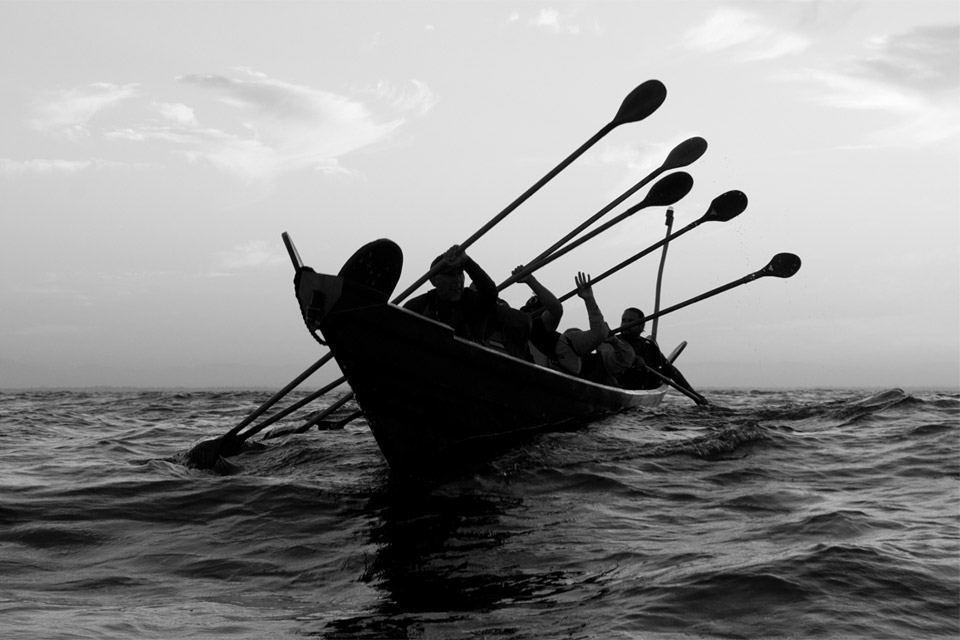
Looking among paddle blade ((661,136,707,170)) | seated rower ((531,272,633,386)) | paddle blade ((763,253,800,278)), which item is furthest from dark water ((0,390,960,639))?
paddle blade ((763,253,800,278))

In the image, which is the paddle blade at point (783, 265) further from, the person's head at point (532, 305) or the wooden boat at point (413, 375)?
the wooden boat at point (413, 375)

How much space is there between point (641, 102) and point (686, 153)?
5.05 ft

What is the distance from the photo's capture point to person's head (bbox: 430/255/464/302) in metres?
8.45

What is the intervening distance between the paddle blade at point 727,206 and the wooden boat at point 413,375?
18.1 ft

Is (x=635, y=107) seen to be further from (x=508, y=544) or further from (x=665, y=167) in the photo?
(x=508, y=544)

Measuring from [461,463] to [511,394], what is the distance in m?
0.82

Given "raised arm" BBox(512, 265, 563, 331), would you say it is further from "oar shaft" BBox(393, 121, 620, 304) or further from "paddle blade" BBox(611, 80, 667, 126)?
"paddle blade" BBox(611, 80, 667, 126)

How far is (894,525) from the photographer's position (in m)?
6.18

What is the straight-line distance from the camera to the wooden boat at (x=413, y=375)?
6996 millimetres

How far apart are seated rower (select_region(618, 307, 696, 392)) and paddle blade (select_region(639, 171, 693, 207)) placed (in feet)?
7.47

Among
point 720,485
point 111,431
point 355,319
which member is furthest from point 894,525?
point 111,431

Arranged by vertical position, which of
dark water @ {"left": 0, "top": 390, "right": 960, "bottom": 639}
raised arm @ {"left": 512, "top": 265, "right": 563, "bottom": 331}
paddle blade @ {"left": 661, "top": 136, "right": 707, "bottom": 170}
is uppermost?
paddle blade @ {"left": 661, "top": 136, "right": 707, "bottom": 170}

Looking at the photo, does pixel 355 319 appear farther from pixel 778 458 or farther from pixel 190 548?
pixel 778 458

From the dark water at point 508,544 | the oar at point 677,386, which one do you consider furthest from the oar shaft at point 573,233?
the oar at point 677,386
